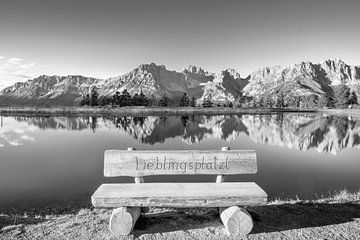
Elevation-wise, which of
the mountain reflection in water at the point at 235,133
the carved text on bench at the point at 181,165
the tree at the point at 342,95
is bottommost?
the mountain reflection in water at the point at 235,133

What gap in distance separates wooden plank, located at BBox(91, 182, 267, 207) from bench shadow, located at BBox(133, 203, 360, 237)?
3.62ft

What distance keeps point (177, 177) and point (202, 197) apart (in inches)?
420

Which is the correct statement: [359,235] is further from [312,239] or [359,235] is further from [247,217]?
[247,217]

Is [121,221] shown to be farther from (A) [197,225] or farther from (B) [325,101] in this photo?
(B) [325,101]

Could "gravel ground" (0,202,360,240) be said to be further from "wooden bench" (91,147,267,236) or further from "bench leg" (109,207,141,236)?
"wooden bench" (91,147,267,236)

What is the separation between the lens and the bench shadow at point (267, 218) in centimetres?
600

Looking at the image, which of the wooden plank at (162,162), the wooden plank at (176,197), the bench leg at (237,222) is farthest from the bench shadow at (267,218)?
the wooden plank at (162,162)

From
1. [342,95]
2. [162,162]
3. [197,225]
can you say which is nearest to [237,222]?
[197,225]

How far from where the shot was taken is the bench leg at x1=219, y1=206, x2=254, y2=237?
17.8ft

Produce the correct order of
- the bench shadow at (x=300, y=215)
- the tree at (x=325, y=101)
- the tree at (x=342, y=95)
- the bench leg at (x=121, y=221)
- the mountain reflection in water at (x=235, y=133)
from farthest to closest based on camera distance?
the tree at (x=325, y=101) < the tree at (x=342, y=95) < the mountain reflection in water at (x=235, y=133) < the bench shadow at (x=300, y=215) < the bench leg at (x=121, y=221)

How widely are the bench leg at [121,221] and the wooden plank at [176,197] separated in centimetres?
34

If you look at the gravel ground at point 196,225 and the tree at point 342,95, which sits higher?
the tree at point 342,95

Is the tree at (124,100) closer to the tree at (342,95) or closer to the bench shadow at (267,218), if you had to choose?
the tree at (342,95)

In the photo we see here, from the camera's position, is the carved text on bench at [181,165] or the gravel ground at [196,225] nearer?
the gravel ground at [196,225]
